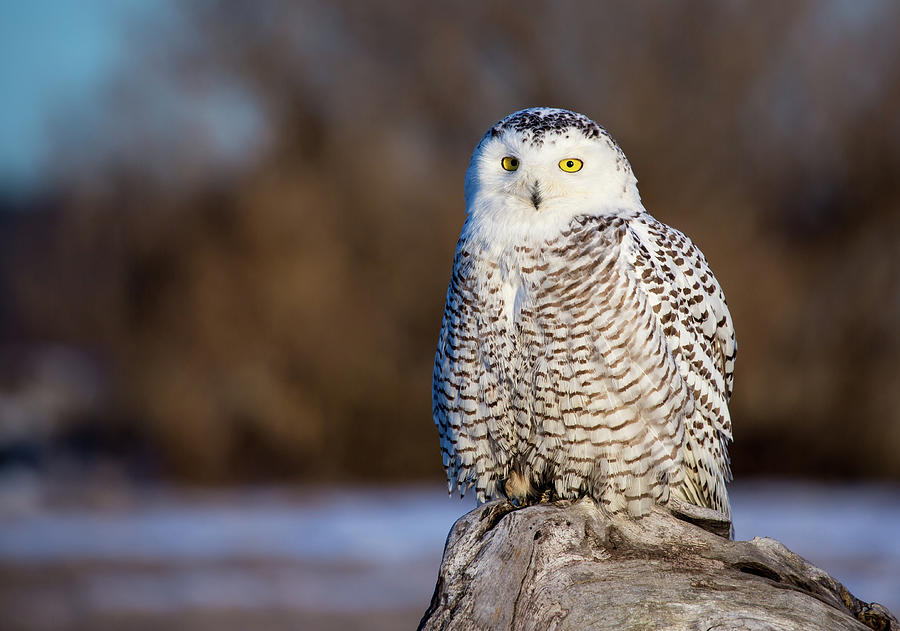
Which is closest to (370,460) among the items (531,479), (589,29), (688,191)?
(688,191)

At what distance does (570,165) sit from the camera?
354 centimetres

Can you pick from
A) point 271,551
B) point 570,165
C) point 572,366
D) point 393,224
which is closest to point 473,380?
point 572,366

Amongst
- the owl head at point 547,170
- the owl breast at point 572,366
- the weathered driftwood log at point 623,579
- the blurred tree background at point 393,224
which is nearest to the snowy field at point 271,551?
the blurred tree background at point 393,224

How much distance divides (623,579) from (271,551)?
6.40m

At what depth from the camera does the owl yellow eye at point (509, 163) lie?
359cm

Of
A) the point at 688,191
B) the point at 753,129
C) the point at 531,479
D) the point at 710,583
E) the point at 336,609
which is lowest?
the point at 336,609

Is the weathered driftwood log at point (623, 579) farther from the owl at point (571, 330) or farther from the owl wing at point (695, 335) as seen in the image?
the owl wing at point (695, 335)

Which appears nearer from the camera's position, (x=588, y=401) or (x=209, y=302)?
(x=588, y=401)

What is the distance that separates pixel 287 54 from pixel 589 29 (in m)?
4.57

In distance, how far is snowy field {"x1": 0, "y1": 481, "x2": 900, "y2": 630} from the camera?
25.5ft

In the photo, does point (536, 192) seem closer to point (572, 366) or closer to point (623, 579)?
point (572, 366)

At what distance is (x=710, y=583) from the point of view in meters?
3.35

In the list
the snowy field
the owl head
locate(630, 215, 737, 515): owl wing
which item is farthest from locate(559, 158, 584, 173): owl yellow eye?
the snowy field

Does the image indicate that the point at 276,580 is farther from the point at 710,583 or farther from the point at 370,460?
the point at 710,583
